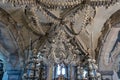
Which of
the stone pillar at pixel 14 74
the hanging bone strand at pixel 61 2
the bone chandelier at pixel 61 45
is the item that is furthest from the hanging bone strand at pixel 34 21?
the hanging bone strand at pixel 61 2

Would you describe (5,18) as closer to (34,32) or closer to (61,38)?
(34,32)

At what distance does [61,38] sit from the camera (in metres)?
6.25

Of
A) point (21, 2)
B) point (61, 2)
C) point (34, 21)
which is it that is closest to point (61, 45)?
point (34, 21)

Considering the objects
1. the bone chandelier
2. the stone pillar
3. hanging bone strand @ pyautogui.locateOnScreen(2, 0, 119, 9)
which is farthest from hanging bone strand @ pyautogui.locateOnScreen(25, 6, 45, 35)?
hanging bone strand @ pyautogui.locateOnScreen(2, 0, 119, 9)

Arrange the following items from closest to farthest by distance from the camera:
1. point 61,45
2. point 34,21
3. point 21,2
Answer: point 21,2 < point 34,21 < point 61,45

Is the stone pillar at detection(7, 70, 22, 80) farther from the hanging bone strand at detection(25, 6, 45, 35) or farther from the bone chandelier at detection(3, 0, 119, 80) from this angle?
the hanging bone strand at detection(25, 6, 45, 35)

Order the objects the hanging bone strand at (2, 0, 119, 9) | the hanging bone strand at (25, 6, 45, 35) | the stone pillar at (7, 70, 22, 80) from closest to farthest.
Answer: the hanging bone strand at (2, 0, 119, 9) < the hanging bone strand at (25, 6, 45, 35) < the stone pillar at (7, 70, 22, 80)

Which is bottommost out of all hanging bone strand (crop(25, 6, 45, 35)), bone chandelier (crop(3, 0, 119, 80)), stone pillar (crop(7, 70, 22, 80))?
stone pillar (crop(7, 70, 22, 80))

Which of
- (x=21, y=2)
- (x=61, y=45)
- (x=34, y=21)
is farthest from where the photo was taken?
(x=61, y=45)

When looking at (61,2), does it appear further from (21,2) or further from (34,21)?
(34,21)

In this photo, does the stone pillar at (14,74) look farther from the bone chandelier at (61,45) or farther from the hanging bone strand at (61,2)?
the hanging bone strand at (61,2)

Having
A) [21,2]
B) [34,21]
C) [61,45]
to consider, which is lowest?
[61,45]

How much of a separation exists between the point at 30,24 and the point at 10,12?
0.65 meters

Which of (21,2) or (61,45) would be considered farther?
(61,45)
